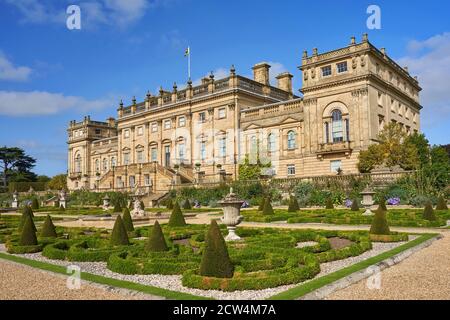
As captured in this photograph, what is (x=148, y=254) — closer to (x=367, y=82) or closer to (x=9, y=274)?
(x=9, y=274)

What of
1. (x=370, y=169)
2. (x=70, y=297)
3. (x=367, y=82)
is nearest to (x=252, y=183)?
(x=370, y=169)

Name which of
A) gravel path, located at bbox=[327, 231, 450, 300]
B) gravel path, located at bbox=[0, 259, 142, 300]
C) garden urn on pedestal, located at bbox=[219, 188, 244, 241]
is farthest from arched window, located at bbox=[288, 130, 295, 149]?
gravel path, located at bbox=[0, 259, 142, 300]

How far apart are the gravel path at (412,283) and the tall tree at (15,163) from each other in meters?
72.7

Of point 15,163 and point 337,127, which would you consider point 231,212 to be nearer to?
point 337,127

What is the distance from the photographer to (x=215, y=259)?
698cm

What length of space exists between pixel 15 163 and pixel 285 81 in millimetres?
52001

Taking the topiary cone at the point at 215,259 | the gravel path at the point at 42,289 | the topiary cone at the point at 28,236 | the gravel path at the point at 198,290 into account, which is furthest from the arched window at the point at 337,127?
the gravel path at the point at 42,289

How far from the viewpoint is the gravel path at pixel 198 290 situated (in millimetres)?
6348

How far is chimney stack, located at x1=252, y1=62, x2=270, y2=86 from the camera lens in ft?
143

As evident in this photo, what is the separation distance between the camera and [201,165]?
42.3 m

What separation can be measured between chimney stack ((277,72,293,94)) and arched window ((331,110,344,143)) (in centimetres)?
1374

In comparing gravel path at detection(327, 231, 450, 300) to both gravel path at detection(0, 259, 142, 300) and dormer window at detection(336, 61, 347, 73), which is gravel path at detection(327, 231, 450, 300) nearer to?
gravel path at detection(0, 259, 142, 300)

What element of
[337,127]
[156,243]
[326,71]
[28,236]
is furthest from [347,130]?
[28,236]
